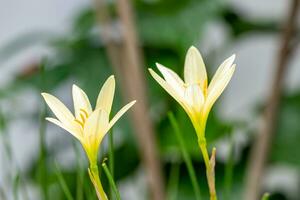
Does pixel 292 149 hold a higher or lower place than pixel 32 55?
lower

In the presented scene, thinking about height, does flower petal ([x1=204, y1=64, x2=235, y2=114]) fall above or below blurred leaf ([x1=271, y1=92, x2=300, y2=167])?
above

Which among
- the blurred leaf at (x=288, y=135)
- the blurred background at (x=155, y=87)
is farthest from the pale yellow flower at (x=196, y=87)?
the blurred leaf at (x=288, y=135)

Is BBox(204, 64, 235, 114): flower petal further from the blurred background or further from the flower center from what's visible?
the blurred background

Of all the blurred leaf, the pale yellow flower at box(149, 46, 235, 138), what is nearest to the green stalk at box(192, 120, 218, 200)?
the pale yellow flower at box(149, 46, 235, 138)

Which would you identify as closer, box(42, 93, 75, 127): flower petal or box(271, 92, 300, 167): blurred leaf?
box(42, 93, 75, 127): flower petal

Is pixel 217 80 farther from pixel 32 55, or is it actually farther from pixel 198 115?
pixel 32 55

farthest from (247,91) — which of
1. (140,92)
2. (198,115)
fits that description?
(198,115)

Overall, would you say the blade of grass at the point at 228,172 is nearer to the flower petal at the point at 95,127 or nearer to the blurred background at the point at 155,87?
the flower petal at the point at 95,127
